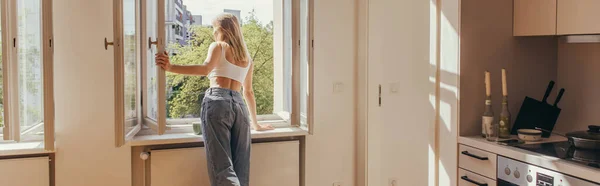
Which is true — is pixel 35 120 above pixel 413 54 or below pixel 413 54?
below

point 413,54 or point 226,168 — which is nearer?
point 226,168

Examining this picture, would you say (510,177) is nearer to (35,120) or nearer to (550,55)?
(550,55)

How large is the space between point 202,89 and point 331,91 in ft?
2.98

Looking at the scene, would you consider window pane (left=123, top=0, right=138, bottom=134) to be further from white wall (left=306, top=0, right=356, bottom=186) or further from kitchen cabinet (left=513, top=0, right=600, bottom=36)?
kitchen cabinet (left=513, top=0, right=600, bottom=36)

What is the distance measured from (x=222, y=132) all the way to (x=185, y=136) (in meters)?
0.40

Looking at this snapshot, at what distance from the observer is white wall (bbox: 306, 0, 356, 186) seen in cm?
354

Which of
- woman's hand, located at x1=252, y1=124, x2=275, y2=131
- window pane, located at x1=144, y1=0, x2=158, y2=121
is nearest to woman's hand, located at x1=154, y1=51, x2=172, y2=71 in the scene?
window pane, located at x1=144, y1=0, x2=158, y2=121

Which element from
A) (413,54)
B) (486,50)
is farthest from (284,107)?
(486,50)

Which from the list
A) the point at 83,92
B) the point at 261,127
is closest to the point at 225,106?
the point at 261,127

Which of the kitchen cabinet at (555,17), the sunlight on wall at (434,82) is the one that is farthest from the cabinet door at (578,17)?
the sunlight on wall at (434,82)

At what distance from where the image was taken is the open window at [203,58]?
3.15 m

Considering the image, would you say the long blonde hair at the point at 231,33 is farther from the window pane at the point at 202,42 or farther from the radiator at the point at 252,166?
the radiator at the point at 252,166

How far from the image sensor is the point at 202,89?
3578 millimetres

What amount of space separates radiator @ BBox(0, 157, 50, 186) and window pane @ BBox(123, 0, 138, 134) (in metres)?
0.53
